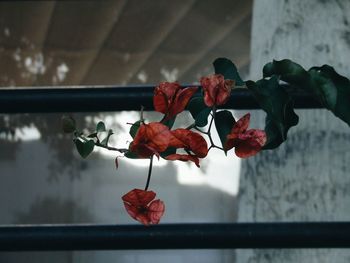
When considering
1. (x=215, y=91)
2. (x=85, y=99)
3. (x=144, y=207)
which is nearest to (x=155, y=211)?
(x=144, y=207)

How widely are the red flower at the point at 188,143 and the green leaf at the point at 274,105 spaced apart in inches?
3.7

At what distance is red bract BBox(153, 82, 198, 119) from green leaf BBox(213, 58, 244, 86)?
65 mm

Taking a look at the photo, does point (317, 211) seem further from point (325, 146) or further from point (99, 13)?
point (99, 13)

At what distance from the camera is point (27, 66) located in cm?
485

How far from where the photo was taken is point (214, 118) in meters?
0.66

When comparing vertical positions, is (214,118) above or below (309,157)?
below

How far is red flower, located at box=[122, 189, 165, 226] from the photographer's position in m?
0.61

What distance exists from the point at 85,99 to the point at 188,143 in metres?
0.23

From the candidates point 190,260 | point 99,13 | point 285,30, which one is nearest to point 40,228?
point 285,30

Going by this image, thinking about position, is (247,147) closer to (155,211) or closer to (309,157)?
(155,211)

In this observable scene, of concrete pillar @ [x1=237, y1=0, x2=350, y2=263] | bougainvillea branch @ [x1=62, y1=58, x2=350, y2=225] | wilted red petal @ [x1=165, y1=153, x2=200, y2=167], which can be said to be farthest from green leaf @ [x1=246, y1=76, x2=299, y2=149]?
concrete pillar @ [x1=237, y1=0, x2=350, y2=263]

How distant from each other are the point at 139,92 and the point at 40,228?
0.62 ft

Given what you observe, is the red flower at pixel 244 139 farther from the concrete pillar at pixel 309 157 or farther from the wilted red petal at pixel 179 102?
the concrete pillar at pixel 309 157

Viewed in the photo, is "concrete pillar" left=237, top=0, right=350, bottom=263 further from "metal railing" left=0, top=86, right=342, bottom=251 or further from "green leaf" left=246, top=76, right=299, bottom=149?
"green leaf" left=246, top=76, right=299, bottom=149
